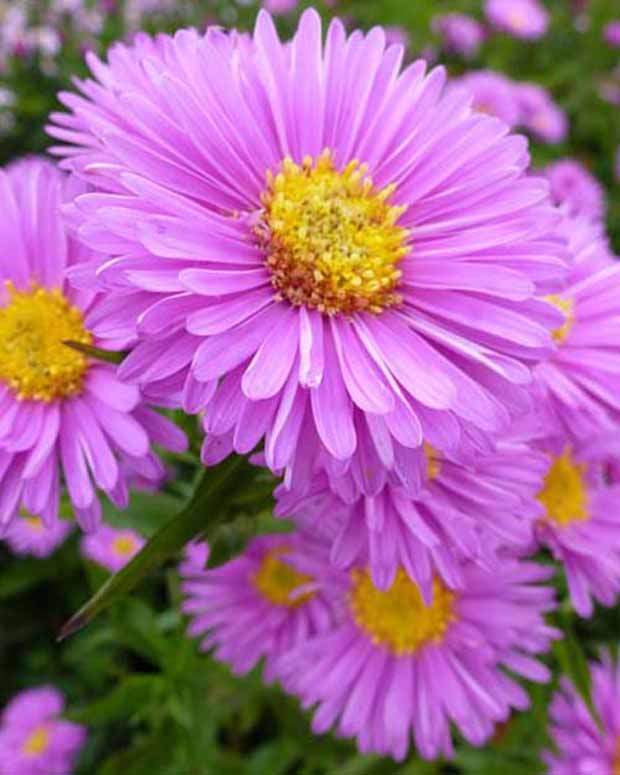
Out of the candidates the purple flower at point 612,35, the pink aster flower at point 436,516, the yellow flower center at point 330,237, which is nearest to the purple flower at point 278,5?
the purple flower at point 612,35

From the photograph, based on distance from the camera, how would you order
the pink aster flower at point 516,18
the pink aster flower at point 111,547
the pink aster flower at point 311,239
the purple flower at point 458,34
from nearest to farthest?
the pink aster flower at point 311,239 < the pink aster flower at point 111,547 < the purple flower at point 458,34 < the pink aster flower at point 516,18

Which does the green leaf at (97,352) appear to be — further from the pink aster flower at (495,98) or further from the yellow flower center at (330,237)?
the pink aster flower at (495,98)

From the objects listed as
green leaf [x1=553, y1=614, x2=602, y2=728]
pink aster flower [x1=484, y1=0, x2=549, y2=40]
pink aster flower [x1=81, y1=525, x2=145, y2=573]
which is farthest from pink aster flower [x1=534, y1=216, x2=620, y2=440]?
pink aster flower [x1=484, y1=0, x2=549, y2=40]

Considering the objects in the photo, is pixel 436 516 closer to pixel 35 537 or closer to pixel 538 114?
pixel 35 537

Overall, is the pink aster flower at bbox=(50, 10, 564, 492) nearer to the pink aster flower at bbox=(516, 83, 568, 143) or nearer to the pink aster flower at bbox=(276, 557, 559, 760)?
the pink aster flower at bbox=(276, 557, 559, 760)

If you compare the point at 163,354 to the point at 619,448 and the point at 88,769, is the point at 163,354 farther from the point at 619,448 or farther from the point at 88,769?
the point at 88,769

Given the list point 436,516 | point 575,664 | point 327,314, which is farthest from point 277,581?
point 327,314

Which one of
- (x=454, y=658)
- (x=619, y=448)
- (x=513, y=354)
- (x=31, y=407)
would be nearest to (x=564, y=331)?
(x=619, y=448)

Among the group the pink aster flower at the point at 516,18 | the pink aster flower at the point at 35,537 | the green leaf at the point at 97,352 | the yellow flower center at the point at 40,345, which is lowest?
the pink aster flower at the point at 35,537
